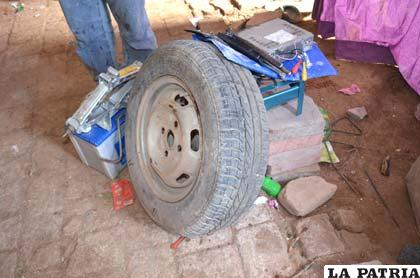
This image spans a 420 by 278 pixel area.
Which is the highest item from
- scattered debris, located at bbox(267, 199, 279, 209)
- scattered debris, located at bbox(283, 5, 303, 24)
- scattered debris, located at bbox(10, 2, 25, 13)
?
scattered debris, located at bbox(10, 2, 25, 13)

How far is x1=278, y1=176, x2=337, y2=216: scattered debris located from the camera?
2.02 metres

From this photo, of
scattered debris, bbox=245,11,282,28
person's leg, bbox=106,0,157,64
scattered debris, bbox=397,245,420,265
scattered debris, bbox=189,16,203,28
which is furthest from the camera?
scattered debris, bbox=189,16,203,28

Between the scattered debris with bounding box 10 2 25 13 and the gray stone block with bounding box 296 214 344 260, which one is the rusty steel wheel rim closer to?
the gray stone block with bounding box 296 214 344 260

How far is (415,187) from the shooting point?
6.68 ft

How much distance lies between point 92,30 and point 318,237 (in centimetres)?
207

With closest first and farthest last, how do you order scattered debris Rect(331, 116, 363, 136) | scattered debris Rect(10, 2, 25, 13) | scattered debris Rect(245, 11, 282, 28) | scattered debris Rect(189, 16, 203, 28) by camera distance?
scattered debris Rect(331, 116, 363, 136)
scattered debris Rect(245, 11, 282, 28)
scattered debris Rect(189, 16, 203, 28)
scattered debris Rect(10, 2, 25, 13)

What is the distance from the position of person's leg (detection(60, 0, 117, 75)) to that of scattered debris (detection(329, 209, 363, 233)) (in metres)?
2.00

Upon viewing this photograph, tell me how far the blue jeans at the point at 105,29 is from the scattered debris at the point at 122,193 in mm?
1013

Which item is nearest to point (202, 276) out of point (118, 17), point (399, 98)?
point (118, 17)

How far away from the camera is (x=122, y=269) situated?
6.14 feet

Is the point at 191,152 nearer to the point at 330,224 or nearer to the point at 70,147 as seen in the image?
the point at 330,224

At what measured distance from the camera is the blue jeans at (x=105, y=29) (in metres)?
2.39

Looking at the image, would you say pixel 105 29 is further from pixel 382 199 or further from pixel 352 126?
pixel 382 199

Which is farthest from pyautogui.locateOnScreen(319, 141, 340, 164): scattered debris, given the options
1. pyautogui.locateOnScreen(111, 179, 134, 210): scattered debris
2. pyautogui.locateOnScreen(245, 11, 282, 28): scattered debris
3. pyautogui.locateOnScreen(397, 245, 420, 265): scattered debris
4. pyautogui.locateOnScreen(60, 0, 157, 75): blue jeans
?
pyautogui.locateOnScreen(245, 11, 282, 28): scattered debris
